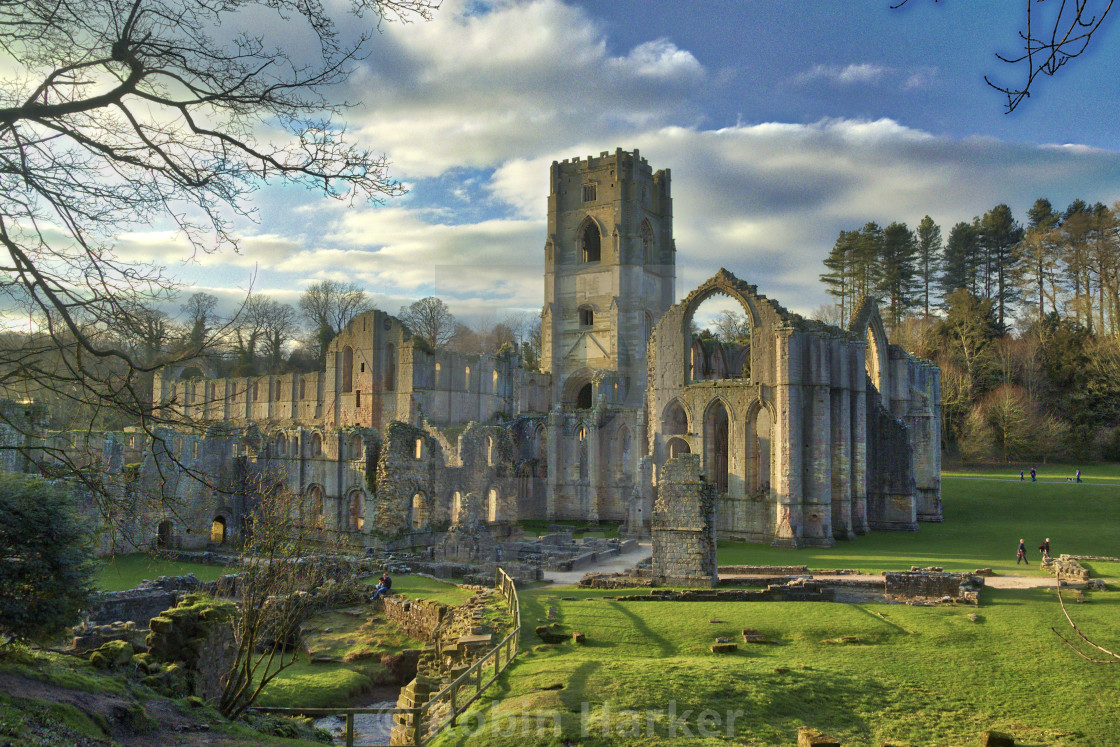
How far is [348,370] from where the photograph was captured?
41.8m

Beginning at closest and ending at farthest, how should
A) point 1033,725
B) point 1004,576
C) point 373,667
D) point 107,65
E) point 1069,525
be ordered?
point 107,65 < point 1033,725 < point 373,667 < point 1004,576 < point 1069,525

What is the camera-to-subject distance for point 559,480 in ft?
123

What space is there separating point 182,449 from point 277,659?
60.3 ft

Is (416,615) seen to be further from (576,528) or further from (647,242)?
(647,242)

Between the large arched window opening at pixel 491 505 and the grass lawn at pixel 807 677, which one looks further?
the large arched window opening at pixel 491 505

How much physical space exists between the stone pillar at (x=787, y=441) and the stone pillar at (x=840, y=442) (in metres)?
1.68

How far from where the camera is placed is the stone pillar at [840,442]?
27375 millimetres

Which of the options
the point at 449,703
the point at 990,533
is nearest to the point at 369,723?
the point at 449,703

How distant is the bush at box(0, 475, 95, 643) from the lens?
843 cm

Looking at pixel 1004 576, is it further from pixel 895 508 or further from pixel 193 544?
→ pixel 193 544

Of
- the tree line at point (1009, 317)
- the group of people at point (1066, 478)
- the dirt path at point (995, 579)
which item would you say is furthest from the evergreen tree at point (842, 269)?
the dirt path at point (995, 579)

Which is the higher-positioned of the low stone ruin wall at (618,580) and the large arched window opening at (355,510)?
the large arched window opening at (355,510)

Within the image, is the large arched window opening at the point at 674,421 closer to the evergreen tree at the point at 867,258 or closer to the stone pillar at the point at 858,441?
the stone pillar at the point at 858,441

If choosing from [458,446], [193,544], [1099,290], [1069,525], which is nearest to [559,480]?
[458,446]
